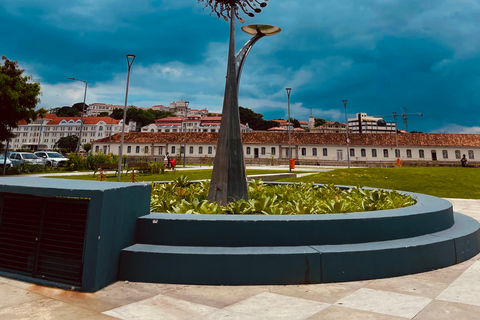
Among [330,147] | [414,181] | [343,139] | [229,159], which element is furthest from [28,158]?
→ [343,139]

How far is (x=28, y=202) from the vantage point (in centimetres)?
365

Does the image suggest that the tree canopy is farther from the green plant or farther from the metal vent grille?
the metal vent grille

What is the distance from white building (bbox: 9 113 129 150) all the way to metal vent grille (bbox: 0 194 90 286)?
121585mm

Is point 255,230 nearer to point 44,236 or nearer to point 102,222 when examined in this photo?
point 102,222

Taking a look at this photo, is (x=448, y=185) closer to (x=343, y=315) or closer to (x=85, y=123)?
(x=343, y=315)

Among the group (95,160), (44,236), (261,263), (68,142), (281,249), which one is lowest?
(261,263)

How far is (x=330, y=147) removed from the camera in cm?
5350

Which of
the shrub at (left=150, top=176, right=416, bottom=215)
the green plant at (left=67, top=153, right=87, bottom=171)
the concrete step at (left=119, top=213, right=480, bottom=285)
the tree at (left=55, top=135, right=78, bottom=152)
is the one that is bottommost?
the concrete step at (left=119, top=213, right=480, bottom=285)

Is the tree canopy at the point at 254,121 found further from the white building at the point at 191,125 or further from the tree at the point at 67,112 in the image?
the tree at the point at 67,112

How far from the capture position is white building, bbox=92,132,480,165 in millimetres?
51375

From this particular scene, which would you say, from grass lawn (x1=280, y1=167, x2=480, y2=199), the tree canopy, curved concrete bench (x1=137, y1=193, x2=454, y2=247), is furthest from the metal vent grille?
the tree canopy

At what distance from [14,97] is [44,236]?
24.4 meters

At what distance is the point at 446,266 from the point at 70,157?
101ft

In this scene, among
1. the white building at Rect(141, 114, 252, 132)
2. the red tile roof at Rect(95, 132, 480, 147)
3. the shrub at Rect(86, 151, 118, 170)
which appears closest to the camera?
the shrub at Rect(86, 151, 118, 170)
